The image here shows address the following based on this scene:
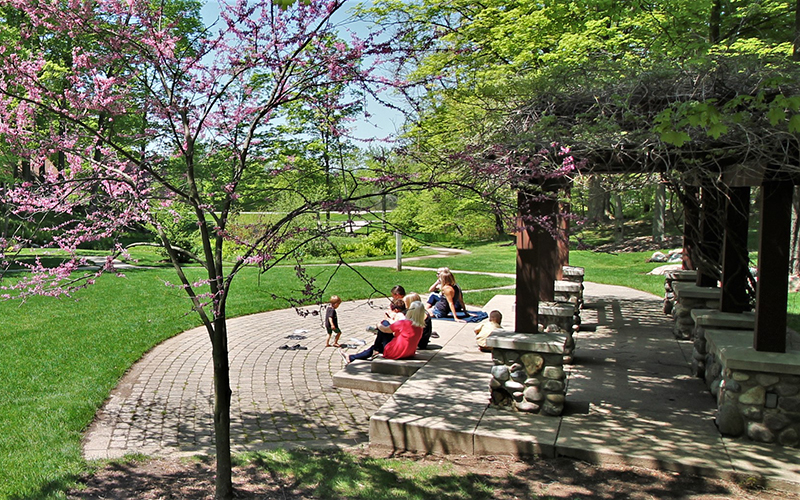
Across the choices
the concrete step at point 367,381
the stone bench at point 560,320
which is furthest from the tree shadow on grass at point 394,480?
the stone bench at point 560,320

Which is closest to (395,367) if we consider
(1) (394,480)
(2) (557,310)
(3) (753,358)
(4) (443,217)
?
(2) (557,310)

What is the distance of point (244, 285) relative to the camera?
54.0 ft

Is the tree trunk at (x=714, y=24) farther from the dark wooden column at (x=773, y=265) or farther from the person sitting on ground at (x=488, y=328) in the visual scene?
the dark wooden column at (x=773, y=265)

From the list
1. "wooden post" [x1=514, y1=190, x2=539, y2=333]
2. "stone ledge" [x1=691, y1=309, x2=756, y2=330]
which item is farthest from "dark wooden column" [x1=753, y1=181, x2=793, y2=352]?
"wooden post" [x1=514, y1=190, x2=539, y2=333]

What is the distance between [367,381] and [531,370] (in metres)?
2.41

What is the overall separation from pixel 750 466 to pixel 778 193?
2.34m

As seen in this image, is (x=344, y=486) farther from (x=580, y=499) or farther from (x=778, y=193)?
(x=778, y=193)

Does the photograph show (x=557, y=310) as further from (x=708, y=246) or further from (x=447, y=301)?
(x=447, y=301)

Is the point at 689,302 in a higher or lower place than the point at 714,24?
lower

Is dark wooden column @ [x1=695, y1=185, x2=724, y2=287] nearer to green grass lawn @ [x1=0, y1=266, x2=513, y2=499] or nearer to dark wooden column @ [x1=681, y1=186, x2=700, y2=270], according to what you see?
dark wooden column @ [x1=681, y1=186, x2=700, y2=270]

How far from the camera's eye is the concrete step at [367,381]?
742cm

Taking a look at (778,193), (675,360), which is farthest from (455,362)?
(778,193)

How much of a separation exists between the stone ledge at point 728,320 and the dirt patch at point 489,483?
253cm

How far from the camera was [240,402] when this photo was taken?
22.8 feet
